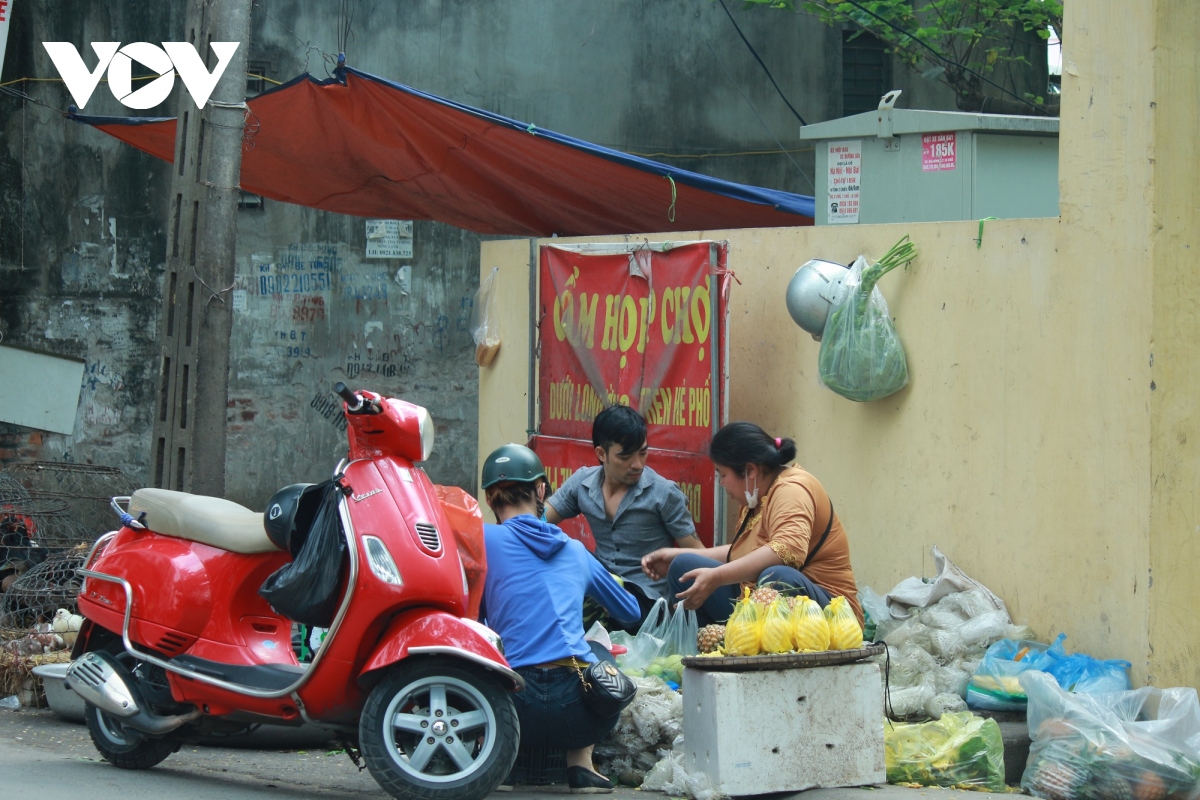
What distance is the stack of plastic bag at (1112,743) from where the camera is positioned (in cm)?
408

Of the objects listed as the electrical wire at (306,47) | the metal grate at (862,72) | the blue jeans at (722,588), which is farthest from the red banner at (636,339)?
the metal grate at (862,72)

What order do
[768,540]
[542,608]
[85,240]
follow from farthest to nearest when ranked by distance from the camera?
[85,240], [768,540], [542,608]

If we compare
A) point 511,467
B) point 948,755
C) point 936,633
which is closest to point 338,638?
point 511,467

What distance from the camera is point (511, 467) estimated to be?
4.29 m

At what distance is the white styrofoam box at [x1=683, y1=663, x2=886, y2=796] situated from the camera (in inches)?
155

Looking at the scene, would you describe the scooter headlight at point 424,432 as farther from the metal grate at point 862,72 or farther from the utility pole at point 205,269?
the metal grate at point 862,72

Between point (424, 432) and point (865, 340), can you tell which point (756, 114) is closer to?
point (865, 340)

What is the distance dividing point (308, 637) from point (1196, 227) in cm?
342

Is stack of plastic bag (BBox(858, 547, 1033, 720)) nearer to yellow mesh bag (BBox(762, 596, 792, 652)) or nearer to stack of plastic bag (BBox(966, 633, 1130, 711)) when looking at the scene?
stack of plastic bag (BBox(966, 633, 1130, 711))

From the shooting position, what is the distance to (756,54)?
11.9 meters

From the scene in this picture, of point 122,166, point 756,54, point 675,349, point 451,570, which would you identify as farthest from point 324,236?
point 451,570

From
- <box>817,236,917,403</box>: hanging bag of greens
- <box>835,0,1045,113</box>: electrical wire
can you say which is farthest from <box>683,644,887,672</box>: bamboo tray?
<box>835,0,1045,113</box>: electrical wire

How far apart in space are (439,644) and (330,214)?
805 centimetres

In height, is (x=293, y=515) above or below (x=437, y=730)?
above
